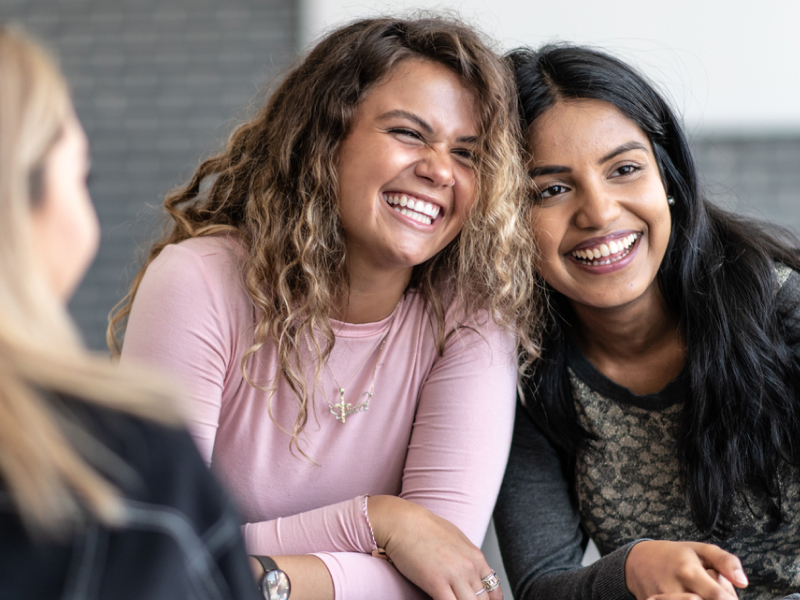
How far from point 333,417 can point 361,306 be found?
0.22 meters

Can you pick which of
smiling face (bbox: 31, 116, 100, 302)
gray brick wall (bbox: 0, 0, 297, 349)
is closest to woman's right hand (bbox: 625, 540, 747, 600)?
smiling face (bbox: 31, 116, 100, 302)

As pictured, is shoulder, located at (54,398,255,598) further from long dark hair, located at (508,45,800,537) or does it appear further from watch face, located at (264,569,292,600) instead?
long dark hair, located at (508,45,800,537)

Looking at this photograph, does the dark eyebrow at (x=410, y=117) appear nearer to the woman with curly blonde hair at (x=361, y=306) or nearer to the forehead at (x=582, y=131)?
the woman with curly blonde hair at (x=361, y=306)

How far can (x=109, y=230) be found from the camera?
133 inches

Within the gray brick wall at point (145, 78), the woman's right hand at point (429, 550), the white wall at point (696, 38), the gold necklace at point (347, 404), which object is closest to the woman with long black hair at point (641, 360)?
the woman's right hand at point (429, 550)

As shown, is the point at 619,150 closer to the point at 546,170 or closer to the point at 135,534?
the point at 546,170

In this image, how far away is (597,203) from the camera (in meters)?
1.41

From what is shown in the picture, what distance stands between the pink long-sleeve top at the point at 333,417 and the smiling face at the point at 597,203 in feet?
0.68

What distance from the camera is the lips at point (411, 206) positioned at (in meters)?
1.40

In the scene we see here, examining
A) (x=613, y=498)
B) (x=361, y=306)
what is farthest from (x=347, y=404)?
(x=613, y=498)

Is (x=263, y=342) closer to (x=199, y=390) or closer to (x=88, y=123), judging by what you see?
(x=199, y=390)

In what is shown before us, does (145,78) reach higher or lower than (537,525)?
higher

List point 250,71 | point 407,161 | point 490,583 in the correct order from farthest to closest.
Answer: point 250,71, point 407,161, point 490,583

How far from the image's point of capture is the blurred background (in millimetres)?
2906
